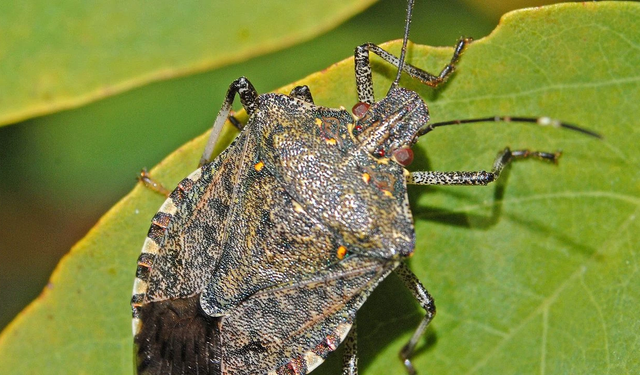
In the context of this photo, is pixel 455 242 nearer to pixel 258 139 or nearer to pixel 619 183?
pixel 619 183

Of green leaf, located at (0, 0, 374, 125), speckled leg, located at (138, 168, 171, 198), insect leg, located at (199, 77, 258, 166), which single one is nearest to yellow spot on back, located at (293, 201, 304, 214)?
insect leg, located at (199, 77, 258, 166)

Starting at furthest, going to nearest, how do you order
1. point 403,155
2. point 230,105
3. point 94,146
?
point 94,146 < point 230,105 < point 403,155

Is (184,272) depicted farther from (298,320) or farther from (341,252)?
(341,252)

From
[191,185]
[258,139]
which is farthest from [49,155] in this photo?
[258,139]

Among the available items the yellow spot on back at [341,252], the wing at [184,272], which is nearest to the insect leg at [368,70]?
the wing at [184,272]

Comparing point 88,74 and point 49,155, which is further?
point 49,155

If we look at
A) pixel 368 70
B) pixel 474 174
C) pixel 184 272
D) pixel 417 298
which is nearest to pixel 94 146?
pixel 184 272
